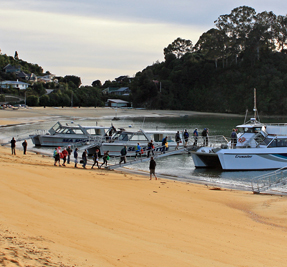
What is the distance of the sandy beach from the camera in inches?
298

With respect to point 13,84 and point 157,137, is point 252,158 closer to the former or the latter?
point 157,137

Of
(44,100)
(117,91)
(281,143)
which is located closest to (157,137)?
(281,143)

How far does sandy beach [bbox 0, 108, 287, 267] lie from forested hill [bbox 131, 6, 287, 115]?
97649 mm

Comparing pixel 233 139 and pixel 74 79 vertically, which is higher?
pixel 74 79

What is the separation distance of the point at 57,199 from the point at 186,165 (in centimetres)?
1940

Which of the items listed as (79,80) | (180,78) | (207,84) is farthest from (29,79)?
(207,84)

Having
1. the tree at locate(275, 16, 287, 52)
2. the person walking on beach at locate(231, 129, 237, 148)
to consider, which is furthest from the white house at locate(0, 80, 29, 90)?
the person walking on beach at locate(231, 129, 237, 148)

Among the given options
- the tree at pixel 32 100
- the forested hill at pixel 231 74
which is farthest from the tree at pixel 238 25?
the tree at pixel 32 100

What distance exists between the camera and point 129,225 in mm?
10336

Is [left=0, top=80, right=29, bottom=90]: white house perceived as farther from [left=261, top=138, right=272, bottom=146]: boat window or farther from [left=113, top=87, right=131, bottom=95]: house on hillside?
[left=261, top=138, right=272, bottom=146]: boat window

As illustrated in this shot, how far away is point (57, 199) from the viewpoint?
12.2 m

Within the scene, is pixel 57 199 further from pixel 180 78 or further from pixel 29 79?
pixel 29 79

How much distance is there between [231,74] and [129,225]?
374 feet

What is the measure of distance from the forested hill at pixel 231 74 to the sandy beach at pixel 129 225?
97.6 m
